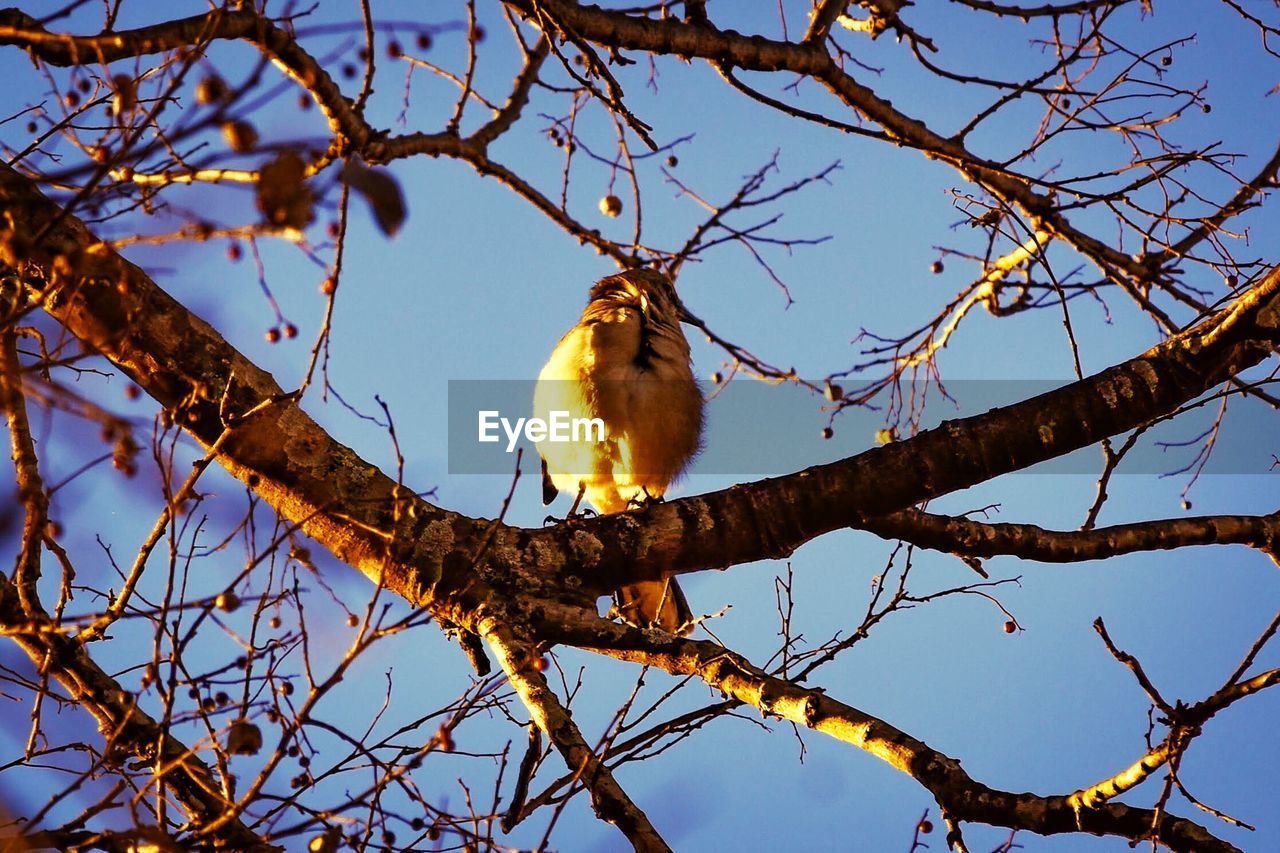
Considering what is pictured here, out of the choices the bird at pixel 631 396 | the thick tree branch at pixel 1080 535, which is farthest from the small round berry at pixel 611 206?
the thick tree branch at pixel 1080 535

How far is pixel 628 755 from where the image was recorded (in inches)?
114

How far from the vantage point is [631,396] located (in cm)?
489

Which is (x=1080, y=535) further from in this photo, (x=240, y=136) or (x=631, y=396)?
(x=240, y=136)

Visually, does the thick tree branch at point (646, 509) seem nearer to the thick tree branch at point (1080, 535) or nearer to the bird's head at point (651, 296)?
the thick tree branch at point (1080, 535)

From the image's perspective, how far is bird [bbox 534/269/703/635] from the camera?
489 centimetres

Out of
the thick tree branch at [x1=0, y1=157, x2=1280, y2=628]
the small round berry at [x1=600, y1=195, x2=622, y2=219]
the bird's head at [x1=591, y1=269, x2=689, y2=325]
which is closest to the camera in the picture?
the thick tree branch at [x1=0, y1=157, x2=1280, y2=628]

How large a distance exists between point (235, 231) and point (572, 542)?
174 centimetres

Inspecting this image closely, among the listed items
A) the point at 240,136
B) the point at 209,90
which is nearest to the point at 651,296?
the point at 209,90

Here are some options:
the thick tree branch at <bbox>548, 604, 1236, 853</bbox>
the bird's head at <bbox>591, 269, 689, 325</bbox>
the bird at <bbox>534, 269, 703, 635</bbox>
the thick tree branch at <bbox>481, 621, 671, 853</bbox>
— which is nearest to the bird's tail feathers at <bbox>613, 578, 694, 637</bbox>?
the bird at <bbox>534, 269, 703, 635</bbox>

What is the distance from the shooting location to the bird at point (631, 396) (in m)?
4.89

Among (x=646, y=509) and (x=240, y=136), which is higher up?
(x=646, y=509)

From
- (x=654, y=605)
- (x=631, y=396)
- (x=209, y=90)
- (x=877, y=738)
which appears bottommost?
(x=877, y=738)

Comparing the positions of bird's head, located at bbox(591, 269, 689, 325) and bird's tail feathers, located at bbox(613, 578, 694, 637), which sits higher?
bird's head, located at bbox(591, 269, 689, 325)

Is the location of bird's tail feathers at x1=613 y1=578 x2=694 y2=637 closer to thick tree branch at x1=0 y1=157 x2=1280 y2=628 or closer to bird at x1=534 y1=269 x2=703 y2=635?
bird at x1=534 y1=269 x2=703 y2=635
